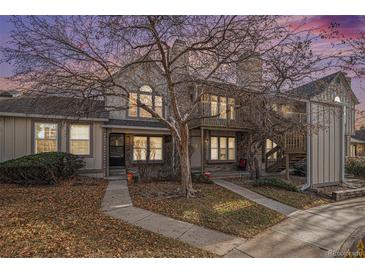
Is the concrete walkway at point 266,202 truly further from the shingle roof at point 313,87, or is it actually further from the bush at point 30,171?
the bush at point 30,171

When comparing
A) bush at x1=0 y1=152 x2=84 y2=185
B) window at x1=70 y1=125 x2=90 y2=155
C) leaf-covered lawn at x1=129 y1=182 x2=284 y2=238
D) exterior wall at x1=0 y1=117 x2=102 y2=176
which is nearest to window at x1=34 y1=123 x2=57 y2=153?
exterior wall at x1=0 y1=117 x2=102 y2=176

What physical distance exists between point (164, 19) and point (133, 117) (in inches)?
268

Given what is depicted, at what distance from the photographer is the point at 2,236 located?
324 centimetres

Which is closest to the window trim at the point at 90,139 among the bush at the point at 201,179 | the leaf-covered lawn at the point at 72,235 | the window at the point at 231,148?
the leaf-covered lawn at the point at 72,235

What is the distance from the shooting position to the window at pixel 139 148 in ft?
37.1

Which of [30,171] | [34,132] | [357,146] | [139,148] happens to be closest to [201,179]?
[139,148]

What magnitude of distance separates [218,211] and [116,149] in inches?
310

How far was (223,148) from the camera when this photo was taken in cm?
1315

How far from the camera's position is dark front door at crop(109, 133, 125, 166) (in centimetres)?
1132

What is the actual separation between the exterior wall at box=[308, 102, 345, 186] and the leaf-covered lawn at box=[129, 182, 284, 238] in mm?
3430

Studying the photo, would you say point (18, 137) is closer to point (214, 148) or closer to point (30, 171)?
point (30, 171)

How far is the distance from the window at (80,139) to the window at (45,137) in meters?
0.66
